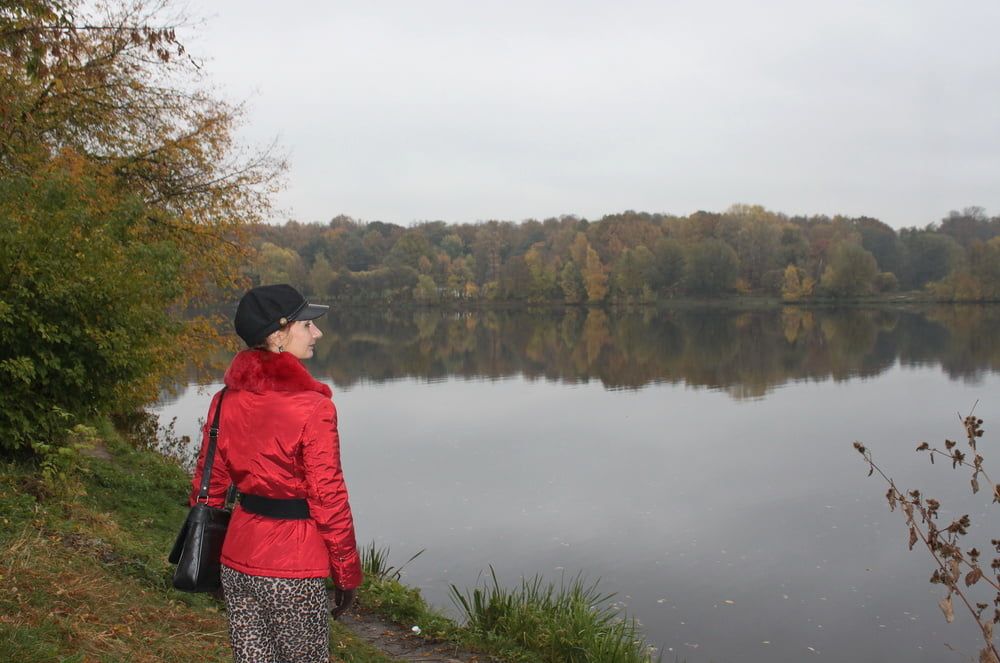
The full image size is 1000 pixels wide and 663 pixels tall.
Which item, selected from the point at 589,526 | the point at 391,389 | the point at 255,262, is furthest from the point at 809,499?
the point at 391,389

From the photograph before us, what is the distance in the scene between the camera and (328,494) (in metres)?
2.93

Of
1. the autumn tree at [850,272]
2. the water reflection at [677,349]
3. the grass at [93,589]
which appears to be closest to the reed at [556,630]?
the grass at [93,589]

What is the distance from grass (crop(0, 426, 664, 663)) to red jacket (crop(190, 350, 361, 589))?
4.74ft

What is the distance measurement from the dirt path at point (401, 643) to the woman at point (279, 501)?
10.7 feet

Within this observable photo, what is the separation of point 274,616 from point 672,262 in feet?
308

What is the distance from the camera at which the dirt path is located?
240 inches

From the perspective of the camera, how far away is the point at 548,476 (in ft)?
48.9

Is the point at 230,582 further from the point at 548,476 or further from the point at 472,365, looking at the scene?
the point at 472,365

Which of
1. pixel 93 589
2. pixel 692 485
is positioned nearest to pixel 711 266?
pixel 692 485

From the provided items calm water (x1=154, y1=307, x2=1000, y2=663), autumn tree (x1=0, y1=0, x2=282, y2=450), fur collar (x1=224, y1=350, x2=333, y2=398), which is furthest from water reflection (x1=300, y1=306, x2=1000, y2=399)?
fur collar (x1=224, y1=350, x2=333, y2=398)

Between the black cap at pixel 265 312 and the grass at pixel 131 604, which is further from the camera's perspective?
the grass at pixel 131 604

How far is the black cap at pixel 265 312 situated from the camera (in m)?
3.05

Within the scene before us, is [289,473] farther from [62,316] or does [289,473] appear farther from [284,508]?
[62,316]

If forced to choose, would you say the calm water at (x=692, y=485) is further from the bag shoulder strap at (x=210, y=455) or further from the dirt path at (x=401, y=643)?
the bag shoulder strap at (x=210, y=455)
